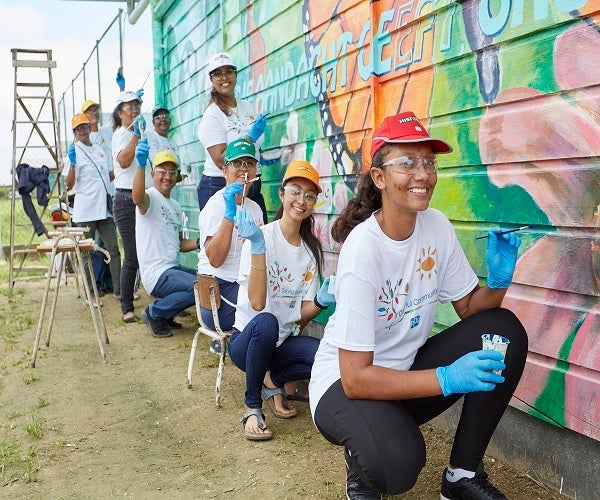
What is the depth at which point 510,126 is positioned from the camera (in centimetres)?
267

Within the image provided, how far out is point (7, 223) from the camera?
17.0 m

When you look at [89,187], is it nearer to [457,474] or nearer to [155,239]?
[155,239]

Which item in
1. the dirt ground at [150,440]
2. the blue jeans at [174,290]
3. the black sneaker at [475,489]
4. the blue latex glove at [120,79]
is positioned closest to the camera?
the black sneaker at [475,489]

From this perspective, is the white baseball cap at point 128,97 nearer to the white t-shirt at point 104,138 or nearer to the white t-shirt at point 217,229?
the white t-shirt at point 104,138

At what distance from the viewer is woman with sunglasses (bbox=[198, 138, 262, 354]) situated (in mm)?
4047

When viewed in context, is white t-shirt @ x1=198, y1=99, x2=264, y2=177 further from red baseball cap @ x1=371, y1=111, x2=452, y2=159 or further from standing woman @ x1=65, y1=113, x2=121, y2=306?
standing woman @ x1=65, y1=113, x2=121, y2=306

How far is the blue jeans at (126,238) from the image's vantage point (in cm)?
624

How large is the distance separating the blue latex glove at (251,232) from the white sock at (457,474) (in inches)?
55.1

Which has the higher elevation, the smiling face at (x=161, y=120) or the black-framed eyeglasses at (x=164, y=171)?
the smiling face at (x=161, y=120)

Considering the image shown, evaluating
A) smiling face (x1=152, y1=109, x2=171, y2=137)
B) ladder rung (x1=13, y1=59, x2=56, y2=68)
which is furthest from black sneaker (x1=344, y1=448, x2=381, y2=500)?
ladder rung (x1=13, y1=59, x2=56, y2=68)

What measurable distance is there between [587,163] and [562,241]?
12.4 inches

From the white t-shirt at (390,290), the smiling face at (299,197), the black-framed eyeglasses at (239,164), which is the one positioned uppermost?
the black-framed eyeglasses at (239,164)

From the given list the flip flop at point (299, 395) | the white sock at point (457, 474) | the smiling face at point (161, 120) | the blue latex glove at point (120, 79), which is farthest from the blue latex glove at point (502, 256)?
the blue latex glove at point (120, 79)

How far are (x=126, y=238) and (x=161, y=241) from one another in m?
0.92
